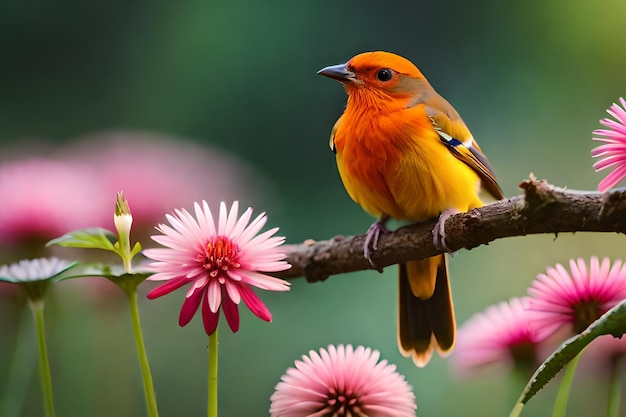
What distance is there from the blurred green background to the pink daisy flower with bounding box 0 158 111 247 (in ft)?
0.40

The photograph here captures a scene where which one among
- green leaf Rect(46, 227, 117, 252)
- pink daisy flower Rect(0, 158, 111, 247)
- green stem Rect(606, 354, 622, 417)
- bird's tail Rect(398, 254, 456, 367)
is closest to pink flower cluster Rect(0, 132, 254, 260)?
pink daisy flower Rect(0, 158, 111, 247)

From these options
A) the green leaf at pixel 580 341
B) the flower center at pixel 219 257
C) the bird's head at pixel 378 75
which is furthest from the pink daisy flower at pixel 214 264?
the bird's head at pixel 378 75

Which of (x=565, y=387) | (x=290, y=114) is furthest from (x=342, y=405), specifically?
(x=290, y=114)

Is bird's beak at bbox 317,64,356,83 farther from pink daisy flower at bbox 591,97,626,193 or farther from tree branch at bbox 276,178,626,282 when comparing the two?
pink daisy flower at bbox 591,97,626,193

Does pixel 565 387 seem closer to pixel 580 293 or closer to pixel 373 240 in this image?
pixel 580 293

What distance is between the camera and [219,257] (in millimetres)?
326

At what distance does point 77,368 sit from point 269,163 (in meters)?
0.39

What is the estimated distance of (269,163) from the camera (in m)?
0.96

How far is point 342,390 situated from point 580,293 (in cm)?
14

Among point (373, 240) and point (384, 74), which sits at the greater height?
point (384, 74)

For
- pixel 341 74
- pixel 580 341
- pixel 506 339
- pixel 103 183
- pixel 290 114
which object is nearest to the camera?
pixel 580 341

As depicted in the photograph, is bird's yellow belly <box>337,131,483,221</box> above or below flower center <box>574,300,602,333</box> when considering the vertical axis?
above

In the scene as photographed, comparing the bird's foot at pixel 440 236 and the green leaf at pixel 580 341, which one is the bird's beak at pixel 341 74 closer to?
the bird's foot at pixel 440 236

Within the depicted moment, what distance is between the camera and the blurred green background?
0.72 meters
